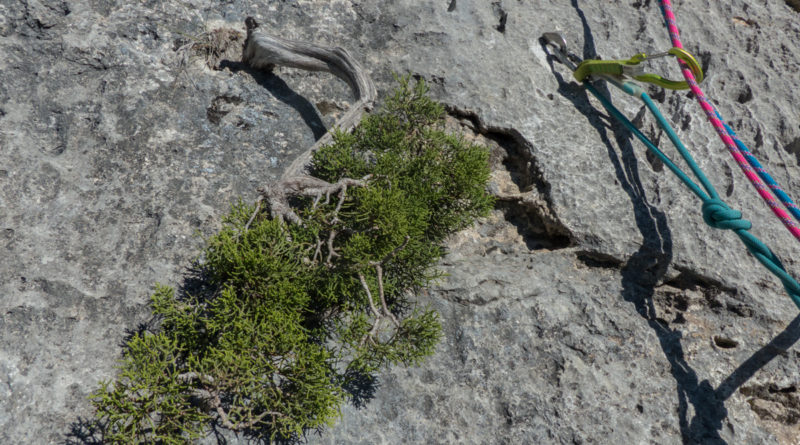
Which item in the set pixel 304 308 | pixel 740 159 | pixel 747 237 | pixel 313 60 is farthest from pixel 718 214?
pixel 313 60

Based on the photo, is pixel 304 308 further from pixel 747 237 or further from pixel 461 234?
pixel 747 237

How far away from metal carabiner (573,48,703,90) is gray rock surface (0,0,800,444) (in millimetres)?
143

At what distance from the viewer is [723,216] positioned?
2207 millimetres

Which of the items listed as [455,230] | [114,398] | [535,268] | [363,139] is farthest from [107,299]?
[535,268]

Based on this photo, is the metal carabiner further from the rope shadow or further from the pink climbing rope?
the rope shadow

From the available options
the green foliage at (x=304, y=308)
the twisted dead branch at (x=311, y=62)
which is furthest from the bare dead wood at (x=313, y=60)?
the green foliage at (x=304, y=308)

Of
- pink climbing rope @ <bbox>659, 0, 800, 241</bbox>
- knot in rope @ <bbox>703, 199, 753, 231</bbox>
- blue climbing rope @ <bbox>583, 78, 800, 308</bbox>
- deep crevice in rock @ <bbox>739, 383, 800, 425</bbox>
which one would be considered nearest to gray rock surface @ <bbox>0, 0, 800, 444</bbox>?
deep crevice in rock @ <bbox>739, 383, 800, 425</bbox>

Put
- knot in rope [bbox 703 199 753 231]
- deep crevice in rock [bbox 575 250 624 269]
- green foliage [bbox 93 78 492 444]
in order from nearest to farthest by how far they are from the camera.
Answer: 1. green foliage [bbox 93 78 492 444]
2. knot in rope [bbox 703 199 753 231]
3. deep crevice in rock [bbox 575 250 624 269]

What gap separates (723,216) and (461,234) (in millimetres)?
1018

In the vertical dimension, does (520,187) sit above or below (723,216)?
below

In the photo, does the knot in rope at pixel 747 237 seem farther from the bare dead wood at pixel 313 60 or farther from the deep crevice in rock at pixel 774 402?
the bare dead wood at pixel 313 60

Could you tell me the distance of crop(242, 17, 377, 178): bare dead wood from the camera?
8.75ft

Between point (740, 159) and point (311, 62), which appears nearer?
point (740, 159)

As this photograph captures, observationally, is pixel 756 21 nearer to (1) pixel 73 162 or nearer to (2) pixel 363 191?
(2) pixel 363 191
